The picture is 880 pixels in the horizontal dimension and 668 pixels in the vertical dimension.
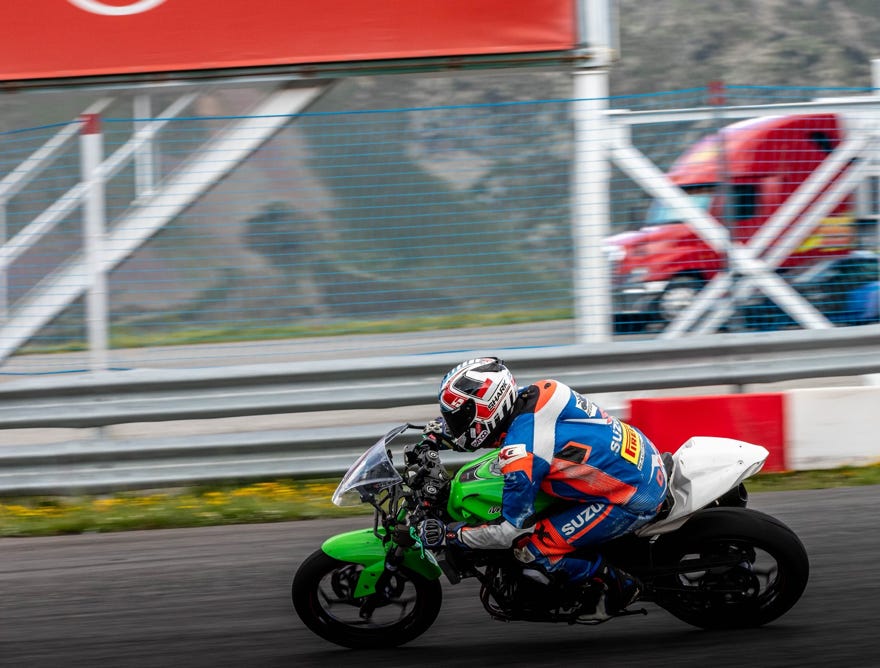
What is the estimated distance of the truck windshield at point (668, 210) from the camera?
8.05 meters

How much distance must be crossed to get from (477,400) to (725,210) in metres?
3.85

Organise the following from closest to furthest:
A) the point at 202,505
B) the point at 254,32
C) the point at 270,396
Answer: the point at 202,505 < the point at 270,396 < the point at 254,32

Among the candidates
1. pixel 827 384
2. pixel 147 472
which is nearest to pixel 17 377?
pixel 147 472

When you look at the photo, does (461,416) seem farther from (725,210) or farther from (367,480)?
(725,210)

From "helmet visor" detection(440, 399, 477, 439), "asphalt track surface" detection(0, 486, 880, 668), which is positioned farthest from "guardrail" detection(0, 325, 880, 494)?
"helmet visor" detection(440, 399, 477, 439)

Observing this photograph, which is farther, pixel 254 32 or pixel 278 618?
pixel 254 32

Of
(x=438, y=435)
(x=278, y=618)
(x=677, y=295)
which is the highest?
(x=677, y=295)

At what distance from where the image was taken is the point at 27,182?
7.89 m

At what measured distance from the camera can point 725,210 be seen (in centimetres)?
788

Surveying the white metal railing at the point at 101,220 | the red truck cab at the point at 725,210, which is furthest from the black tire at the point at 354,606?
the red truck cab at the point at 725,210

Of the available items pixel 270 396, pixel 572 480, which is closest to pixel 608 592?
pixel 572 480

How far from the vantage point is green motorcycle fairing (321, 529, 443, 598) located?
4.83 meters

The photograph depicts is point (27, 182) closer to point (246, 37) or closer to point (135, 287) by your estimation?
point (135, 287)

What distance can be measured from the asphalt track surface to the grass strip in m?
0.27
